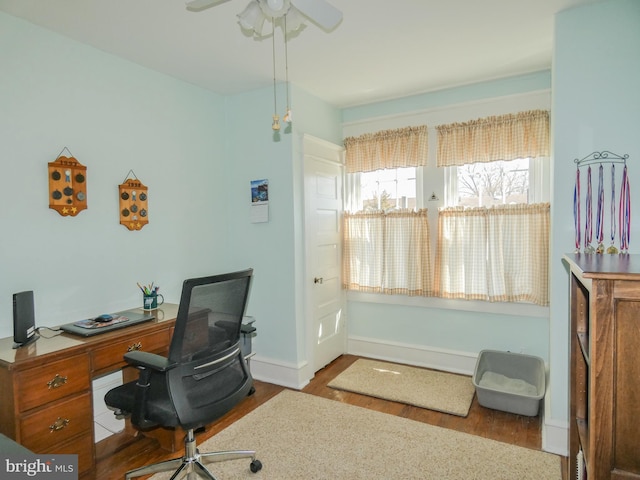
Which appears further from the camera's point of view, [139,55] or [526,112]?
[526,112]

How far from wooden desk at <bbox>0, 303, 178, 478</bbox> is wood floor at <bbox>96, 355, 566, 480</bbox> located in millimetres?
273

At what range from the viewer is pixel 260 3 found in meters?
1.61

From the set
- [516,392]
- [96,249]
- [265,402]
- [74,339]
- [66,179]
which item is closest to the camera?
[74,339]

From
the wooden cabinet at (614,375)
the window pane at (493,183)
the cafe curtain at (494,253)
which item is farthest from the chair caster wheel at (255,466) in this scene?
the window pane at (493,183)

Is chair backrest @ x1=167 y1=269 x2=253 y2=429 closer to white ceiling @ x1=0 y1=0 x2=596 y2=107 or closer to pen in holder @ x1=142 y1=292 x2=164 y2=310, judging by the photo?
pen in holder @ x1=142 y1=292 x2=164 y2=310

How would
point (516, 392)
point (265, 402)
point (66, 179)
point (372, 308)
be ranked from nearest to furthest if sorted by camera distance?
point (66, 179)
point (516, 392)
point (265, 402)
point (372, 308)

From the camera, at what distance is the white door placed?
3307 millimetres

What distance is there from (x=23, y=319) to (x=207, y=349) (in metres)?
0.99

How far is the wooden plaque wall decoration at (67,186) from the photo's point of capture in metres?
2.20

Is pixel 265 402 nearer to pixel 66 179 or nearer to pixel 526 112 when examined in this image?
pixel 66 179

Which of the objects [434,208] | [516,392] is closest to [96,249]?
[434,208]

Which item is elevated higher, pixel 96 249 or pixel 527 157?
pixel 527 157

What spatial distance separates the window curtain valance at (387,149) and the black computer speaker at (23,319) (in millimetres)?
2812

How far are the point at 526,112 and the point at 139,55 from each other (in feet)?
9.80
